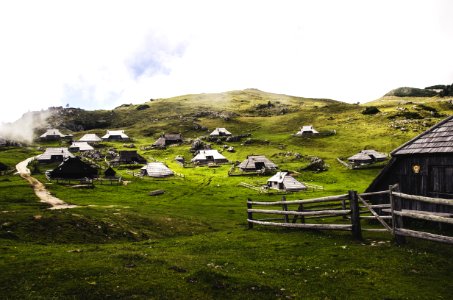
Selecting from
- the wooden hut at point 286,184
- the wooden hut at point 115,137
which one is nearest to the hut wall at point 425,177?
the wooden hut at point 286,184

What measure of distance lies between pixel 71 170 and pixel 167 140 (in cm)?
7873

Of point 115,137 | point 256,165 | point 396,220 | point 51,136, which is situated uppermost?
point 51,136

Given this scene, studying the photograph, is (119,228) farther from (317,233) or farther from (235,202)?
(235,202)

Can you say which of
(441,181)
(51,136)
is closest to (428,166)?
(441,181)

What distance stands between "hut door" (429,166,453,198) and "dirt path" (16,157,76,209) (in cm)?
3654

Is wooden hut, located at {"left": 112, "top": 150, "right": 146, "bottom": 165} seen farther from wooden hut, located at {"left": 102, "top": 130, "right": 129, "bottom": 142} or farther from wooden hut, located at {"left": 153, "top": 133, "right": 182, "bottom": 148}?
wooden hut, located at {"left": 102, "top": 130, "right": 129, "bottom": 142}

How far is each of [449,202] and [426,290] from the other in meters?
3.50

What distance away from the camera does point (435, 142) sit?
77.9 ft

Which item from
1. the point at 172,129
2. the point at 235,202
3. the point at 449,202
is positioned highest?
the point at 172,129

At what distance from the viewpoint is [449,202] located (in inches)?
468

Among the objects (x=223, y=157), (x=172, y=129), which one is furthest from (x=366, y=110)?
(x=172, y=129)

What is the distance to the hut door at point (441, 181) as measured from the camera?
898 inches

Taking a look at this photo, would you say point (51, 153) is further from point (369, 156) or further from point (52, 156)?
point (369, 156)

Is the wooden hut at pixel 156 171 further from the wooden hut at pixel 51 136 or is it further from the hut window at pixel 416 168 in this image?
the wooden hut at pixel 51 136
